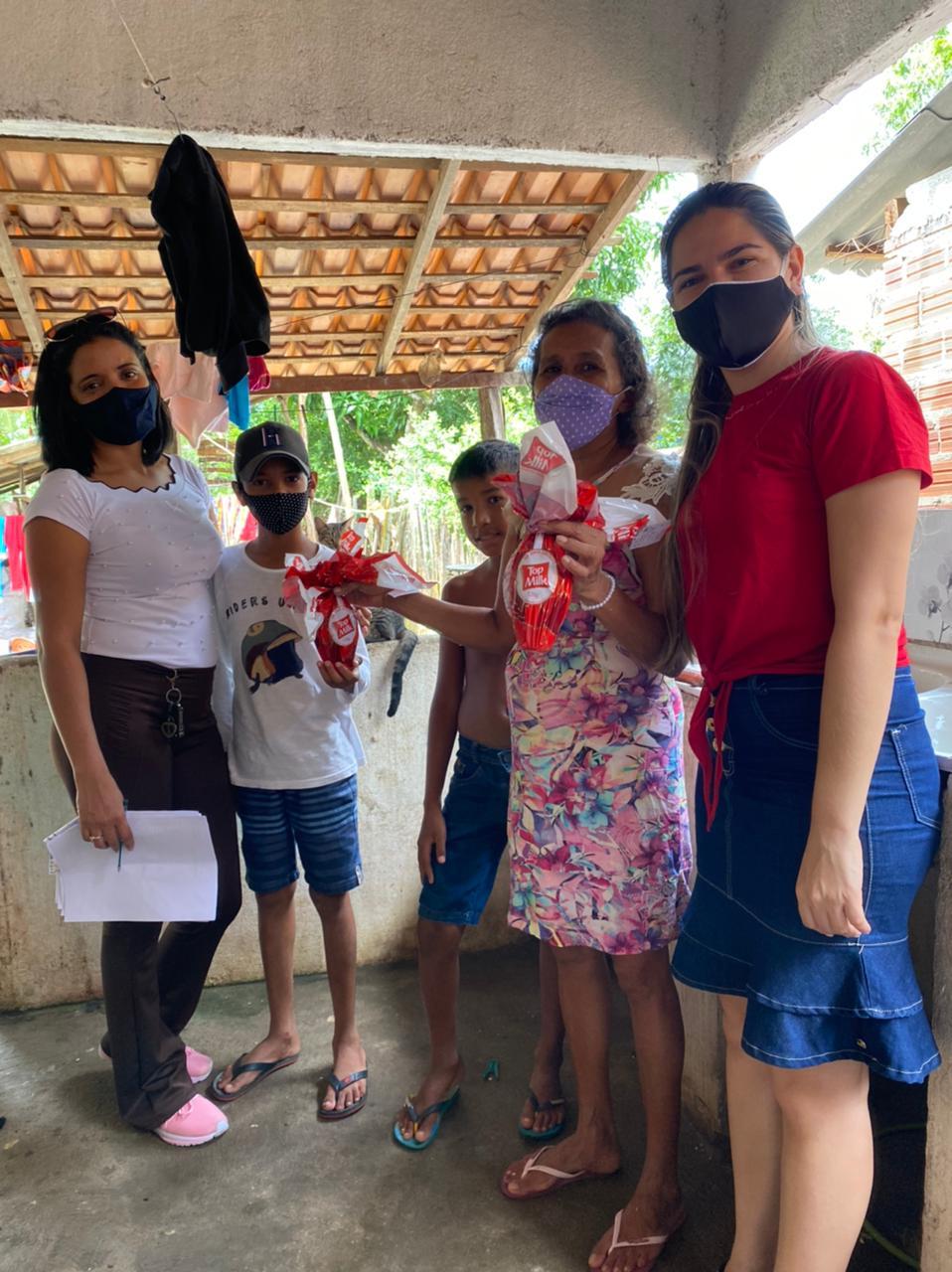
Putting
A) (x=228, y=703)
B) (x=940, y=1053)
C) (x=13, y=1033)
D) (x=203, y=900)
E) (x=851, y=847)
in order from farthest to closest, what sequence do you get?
1. (x=13, y=1033)
2. (x=228, y=703)
3. (x=203, y=900)
4. (x=940, y=1053)
5. (x=851, y=847)

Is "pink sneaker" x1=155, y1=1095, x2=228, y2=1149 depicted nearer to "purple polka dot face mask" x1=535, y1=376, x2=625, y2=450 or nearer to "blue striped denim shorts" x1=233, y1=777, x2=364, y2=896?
"blue striped denim shorts" x1=233, y1=777, x2=364, y2=896

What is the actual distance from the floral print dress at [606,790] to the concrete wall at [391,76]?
1.42 meters

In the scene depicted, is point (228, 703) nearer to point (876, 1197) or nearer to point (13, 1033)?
point (13, 1033)

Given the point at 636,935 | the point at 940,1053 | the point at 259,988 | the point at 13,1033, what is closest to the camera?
the point at 940,1053

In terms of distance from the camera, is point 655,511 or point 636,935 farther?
point 636,935

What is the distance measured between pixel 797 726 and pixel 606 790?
0.56 meters

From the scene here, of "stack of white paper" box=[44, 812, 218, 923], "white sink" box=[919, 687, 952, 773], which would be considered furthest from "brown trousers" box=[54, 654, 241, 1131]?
"white sink" box=[919, 687, 952, 773]

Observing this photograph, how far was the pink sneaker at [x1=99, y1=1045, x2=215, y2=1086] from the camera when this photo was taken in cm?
266

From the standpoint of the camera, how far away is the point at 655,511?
5.50 feet

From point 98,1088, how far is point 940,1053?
2.35 meters

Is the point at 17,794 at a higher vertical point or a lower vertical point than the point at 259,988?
higher

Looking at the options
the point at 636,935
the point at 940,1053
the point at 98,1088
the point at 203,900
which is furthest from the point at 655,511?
the point at 98,1088

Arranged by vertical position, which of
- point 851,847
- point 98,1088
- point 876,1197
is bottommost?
point 876,1197

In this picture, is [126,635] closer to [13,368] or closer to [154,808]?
[154,808]
